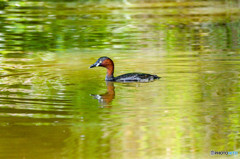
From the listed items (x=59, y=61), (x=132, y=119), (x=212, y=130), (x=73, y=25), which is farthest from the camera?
(x=73, y=25)

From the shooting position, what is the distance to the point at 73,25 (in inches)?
898

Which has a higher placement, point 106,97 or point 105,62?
point 105,62

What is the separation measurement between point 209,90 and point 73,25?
1263 cm

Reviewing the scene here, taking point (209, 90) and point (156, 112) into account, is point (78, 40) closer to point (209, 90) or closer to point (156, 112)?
point (209, 90)

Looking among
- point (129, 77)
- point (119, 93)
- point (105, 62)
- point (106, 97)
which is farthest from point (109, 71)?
point (106, 97)

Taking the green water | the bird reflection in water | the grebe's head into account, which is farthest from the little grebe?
the bird reflection in water

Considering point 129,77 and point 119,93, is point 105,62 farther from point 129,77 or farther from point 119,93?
point 119,93

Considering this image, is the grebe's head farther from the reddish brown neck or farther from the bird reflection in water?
the bird reflection in water

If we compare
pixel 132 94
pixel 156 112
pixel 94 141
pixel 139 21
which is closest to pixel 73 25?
pixel 139 21

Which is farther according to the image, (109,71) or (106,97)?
(109,71)

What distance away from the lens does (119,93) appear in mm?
10906

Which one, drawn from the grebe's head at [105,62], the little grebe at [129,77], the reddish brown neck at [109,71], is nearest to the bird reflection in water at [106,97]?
the little grebe at [129,77]

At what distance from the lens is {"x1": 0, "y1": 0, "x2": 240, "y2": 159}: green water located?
762 centimetres

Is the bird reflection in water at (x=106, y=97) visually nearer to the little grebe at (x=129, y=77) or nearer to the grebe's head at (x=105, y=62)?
the little grebe at (x=129, y=77)
